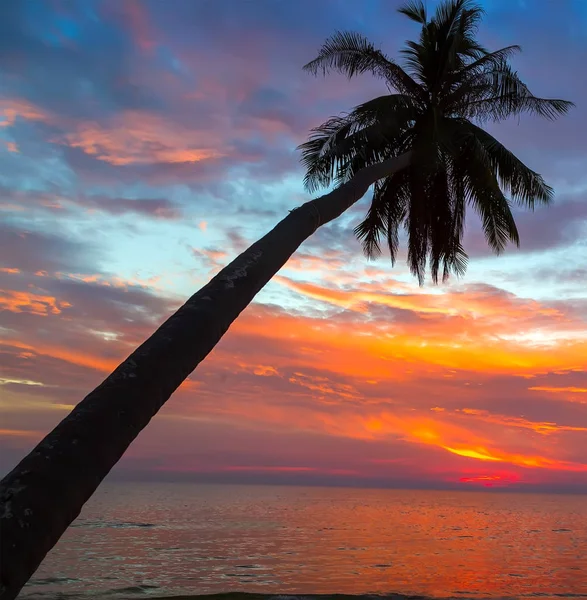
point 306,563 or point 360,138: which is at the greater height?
point 360,138

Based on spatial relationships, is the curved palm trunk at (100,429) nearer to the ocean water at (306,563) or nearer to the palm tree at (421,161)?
the palm tree at (421,161)

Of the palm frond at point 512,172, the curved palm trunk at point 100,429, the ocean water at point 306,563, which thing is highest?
the palm frond at point 512,172

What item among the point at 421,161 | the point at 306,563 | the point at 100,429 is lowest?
the point at 306,563

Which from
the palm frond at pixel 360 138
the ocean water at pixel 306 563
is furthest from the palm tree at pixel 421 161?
the ocean water at pixel 306 563

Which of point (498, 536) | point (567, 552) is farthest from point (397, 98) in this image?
point (498, 536)

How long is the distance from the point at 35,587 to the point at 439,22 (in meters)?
20.8

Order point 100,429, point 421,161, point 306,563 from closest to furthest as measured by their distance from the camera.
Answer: point 100,429
point 421,161
point 306,563

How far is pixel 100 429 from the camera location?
380 centimetres

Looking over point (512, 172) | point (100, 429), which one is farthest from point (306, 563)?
point (100, 429)

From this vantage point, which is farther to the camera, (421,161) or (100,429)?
(421,161)

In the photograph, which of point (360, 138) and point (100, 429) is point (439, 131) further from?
point (100, 429)

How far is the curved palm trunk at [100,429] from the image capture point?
3135mm

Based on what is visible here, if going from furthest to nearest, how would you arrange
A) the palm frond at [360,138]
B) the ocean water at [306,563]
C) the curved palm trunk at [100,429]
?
the ocean water at [306,563] → the palm frond at [360,138] → the curved palm trunk at [100,429]

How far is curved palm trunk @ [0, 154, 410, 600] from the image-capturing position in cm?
313
